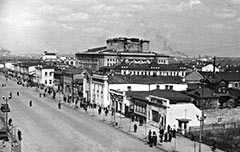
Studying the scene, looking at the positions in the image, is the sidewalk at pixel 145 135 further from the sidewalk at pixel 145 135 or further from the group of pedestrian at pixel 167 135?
the group of pedestrian at pixel 167 135

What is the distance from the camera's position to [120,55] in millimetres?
116500

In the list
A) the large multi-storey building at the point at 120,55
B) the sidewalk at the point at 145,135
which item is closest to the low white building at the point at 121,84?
the sidewalk at the point at 145,135

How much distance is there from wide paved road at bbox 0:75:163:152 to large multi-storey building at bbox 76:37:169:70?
184 ft

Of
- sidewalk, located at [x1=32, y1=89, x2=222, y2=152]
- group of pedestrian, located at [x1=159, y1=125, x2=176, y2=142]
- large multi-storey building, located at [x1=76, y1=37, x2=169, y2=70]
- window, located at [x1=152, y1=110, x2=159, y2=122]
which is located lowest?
sidewalk, located at [x1=32, y1=89, x2=222, y2=152]

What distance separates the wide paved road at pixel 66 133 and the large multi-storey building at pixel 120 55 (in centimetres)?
5618

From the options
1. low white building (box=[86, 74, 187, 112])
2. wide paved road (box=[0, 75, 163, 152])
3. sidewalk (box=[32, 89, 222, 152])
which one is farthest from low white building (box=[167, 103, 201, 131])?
low white building (box=[86, 74, 187, 112])

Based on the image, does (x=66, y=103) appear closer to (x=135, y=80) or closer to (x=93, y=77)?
(x=93, y=77)

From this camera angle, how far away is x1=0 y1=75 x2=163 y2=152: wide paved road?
98.2 ft

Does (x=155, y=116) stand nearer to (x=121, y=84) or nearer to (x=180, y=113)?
(x=180, y=113)

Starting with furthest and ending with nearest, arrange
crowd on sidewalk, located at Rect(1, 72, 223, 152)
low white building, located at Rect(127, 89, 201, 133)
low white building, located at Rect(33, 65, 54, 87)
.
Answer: low white building, located at Rect(33, 65, 54, 87) → low white building, located at Rect(127, 89, 201, 133) → crowd on sidewalk, located at Rect(1, 72, 223, 152)

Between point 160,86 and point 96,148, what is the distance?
95.5 ft

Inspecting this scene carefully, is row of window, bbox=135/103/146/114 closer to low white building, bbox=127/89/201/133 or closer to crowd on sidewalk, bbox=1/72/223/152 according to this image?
low white building, bbox=127/89/201/133

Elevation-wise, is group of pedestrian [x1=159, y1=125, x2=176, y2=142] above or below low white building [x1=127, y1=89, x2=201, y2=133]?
below

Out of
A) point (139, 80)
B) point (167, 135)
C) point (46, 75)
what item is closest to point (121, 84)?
point (139, 80)
